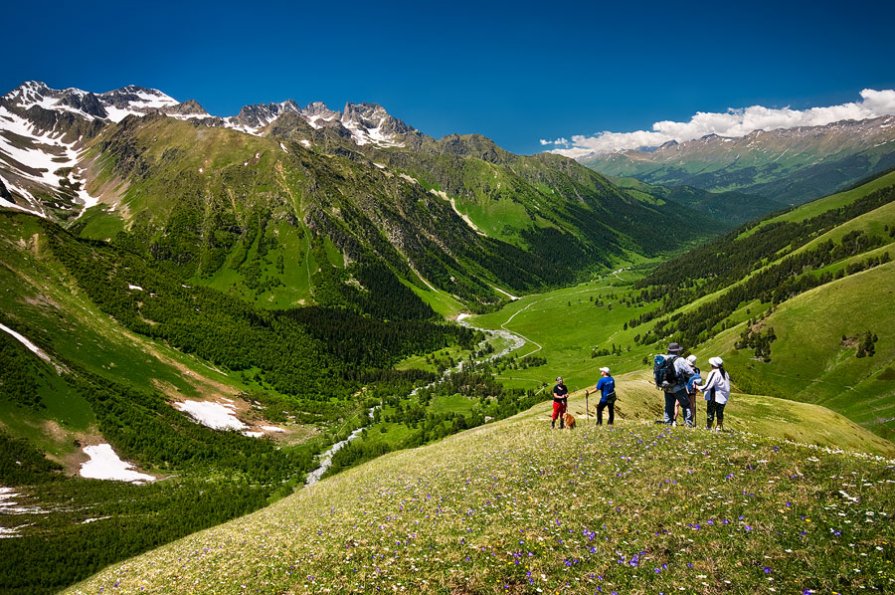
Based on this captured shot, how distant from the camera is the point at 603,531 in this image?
55.7 ft

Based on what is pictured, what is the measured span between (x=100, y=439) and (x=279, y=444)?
39221mm

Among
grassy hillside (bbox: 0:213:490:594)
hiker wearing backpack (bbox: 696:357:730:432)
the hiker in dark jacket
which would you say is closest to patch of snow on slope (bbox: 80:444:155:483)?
grassy hillside (bbox: 0:213:490:594)

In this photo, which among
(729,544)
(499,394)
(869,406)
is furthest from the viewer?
(499,394)

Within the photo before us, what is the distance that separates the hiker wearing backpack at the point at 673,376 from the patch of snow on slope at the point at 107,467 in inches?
3514

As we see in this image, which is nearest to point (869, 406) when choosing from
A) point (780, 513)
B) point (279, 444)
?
point (780, 513)

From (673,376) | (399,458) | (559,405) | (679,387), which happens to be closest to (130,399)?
(399,458)

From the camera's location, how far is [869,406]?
115 meters

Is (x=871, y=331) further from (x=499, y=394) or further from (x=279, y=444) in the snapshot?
(x=279, y=444)

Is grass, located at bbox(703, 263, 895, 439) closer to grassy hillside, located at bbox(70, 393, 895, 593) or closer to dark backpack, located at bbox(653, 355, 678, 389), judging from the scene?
dark backpack, located at bbox(653, 355, 678, 389)

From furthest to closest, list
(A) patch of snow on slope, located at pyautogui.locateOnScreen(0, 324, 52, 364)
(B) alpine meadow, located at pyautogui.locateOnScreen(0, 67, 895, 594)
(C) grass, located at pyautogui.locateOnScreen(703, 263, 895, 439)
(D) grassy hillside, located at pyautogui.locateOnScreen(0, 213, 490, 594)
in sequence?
1. (C) grass, located at pyautogui.locateOnScreen(703, 263, 895, 439)
2. (A) patch of snow on slope, located at pyautogui.locateOnScreen(0, 324, 52, 364)
3. (D) grassy hillside, located at pyautogui.locateOnScreen(0, 213, 490, 594)
4. (B) alpine meadow, located at pyautogui.locateOnScreen(0, 67, 895, 594)

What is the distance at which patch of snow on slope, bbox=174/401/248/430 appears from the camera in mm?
110938

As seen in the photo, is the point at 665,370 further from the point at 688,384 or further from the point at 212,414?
the point at 212,414

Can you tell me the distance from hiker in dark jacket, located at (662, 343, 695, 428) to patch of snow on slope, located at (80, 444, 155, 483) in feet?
293

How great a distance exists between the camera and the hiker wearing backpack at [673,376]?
1156 inches
